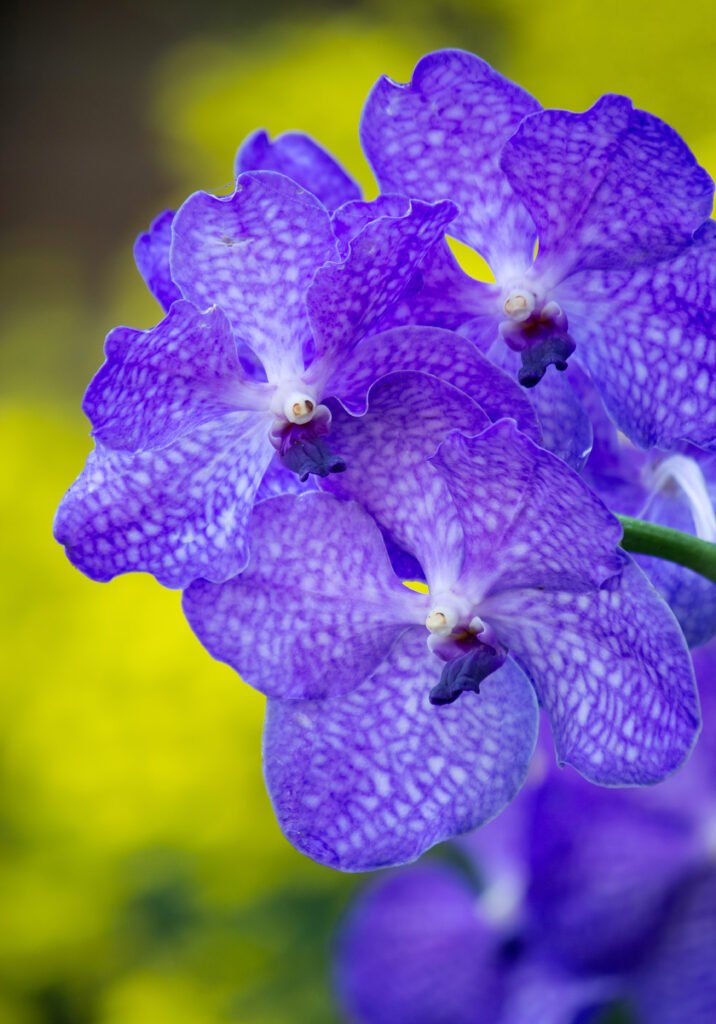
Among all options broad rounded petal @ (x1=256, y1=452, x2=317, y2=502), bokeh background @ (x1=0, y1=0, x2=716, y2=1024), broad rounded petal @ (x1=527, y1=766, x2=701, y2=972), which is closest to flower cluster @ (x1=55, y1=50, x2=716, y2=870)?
broad rounded petal @ (x1=256, y1=452, x2=317, y2=502)

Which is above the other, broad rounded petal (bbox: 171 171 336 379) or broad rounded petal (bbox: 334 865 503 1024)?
broad rounded petal (bbox: 171 171 336 379)

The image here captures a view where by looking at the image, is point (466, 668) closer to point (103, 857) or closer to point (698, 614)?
point (698, 614)

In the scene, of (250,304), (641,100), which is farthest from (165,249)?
(641,100)

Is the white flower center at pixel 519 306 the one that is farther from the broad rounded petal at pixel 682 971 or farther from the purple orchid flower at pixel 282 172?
the broad rounded petal at pixel 682 971

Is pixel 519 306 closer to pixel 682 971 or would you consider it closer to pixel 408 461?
pixel 408 461

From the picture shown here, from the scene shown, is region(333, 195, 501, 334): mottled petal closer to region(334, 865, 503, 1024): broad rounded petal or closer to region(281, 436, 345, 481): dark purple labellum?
region(281, 436, 345, 481): dark purple labellum

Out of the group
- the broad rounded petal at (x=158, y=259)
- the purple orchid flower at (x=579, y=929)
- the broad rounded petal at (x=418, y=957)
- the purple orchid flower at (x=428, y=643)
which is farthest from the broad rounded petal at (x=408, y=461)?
the broad rounded petal at (x=418, y=957)
